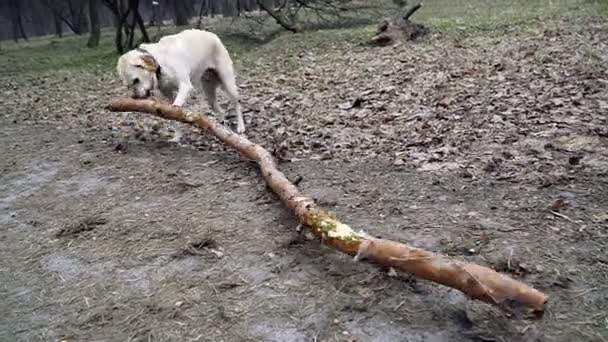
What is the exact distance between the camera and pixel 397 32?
11805 millimetres

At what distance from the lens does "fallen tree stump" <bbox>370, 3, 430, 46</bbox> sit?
460 inches

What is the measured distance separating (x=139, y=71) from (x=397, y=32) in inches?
297

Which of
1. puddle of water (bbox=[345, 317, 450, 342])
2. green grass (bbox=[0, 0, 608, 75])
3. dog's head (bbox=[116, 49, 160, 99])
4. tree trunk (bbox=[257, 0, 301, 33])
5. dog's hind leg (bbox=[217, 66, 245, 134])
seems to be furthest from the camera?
tree trunk (bbox=[257, 0, 301, 33])

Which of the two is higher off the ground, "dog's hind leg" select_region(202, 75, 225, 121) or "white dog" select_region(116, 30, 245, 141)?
"white dog" select_region(116, 30, 245, 141)

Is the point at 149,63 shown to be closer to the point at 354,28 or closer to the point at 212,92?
the point at 212,92

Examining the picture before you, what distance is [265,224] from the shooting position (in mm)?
3803

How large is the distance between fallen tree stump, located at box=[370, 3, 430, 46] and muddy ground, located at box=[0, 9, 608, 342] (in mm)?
4224

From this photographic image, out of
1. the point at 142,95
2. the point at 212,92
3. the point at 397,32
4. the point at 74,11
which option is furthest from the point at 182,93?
the point at 74,11

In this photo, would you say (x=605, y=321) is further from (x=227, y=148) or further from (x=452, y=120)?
(x=227, y=148)

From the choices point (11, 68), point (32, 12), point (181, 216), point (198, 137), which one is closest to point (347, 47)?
point (198, 137)

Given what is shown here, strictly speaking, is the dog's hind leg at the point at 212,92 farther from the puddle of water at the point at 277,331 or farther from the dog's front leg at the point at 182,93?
the puddle of water at the point at 277,331

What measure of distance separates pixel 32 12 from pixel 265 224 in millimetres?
42429

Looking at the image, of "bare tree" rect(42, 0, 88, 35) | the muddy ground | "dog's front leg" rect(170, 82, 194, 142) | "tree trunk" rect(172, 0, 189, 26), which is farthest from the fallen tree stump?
"bare tree" rect(42, 0, 88, 35)

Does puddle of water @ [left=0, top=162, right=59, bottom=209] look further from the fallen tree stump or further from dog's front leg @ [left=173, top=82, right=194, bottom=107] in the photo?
the fallen tree stump
